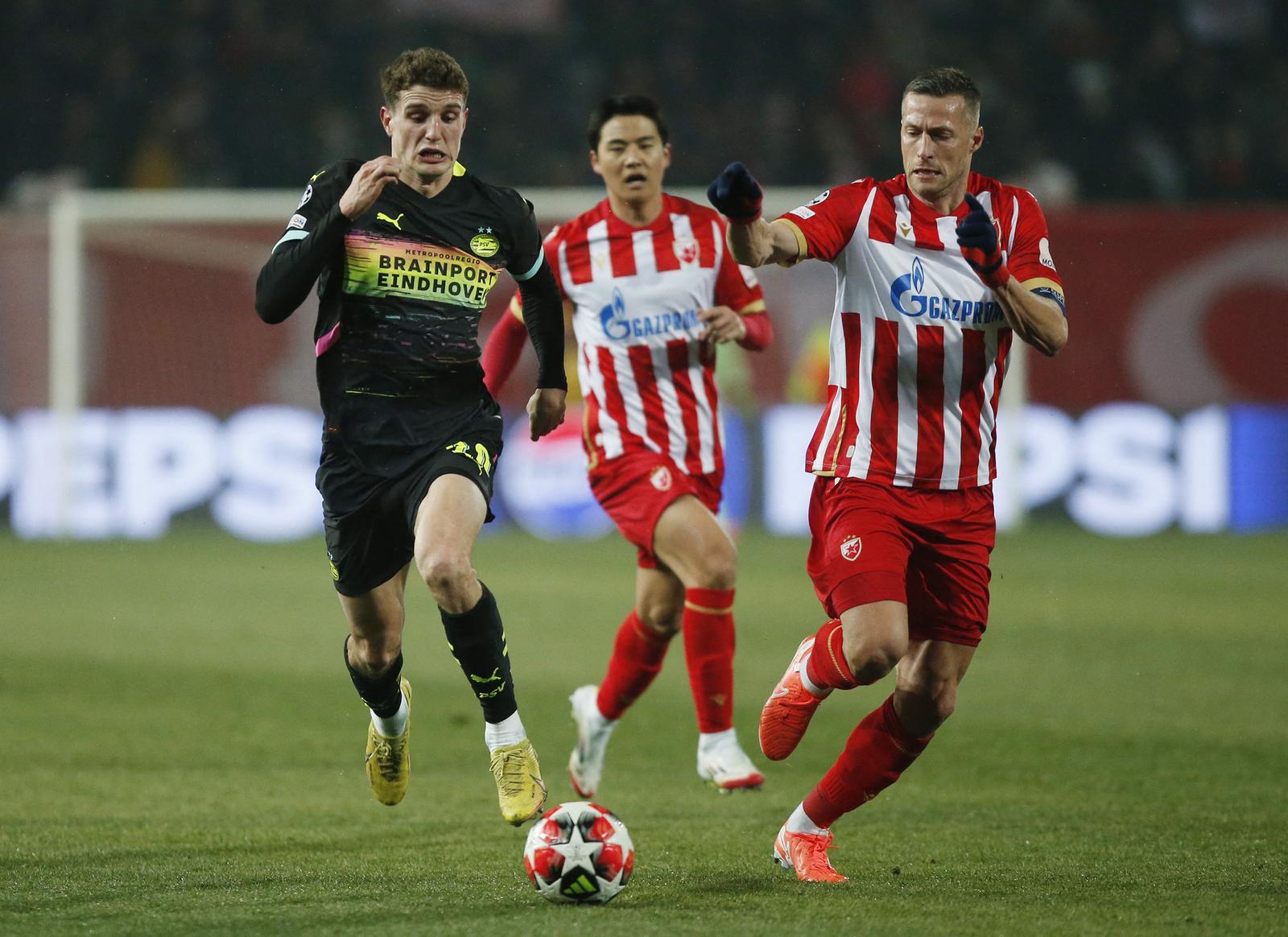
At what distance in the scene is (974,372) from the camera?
466cm

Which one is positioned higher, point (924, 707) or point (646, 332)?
point (646, 332)

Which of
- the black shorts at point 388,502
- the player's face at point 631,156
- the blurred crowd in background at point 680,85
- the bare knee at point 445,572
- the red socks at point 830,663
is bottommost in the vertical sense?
the red socks at point 830,663

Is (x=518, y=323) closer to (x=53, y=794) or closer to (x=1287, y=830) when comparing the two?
(x=53, y=794)

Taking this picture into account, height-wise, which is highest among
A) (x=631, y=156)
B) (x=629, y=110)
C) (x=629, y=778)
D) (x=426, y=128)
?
(x=629, y=110)

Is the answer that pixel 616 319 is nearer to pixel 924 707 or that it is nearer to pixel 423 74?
pixel 423 74

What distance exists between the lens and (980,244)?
412 cm

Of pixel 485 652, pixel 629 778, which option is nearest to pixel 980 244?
pixel 485 652

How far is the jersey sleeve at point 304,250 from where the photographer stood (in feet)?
15.0

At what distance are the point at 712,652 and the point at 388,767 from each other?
118cm

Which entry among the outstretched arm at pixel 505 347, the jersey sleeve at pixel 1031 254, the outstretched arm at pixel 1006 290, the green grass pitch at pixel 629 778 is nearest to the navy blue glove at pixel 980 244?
the outstretched arm at pixel 1006 290

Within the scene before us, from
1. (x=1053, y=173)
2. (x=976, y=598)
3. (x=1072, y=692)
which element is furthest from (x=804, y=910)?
(x=1053, y=173)

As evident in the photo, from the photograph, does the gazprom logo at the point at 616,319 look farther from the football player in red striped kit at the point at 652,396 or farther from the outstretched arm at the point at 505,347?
the outstretched arm at the point at 505,347

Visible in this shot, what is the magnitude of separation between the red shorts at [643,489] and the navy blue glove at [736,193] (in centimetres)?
188

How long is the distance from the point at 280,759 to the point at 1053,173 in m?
12.0
